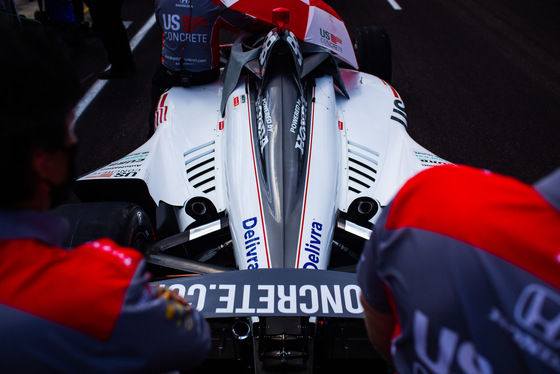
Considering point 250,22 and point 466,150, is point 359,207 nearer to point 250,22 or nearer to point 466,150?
point 250,22

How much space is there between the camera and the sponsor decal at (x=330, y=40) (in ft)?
10.5

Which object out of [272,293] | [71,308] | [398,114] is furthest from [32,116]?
[398,114]

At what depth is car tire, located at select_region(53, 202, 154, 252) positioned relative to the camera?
2033mm

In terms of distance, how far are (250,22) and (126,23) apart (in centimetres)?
445

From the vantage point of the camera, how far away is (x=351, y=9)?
767cm

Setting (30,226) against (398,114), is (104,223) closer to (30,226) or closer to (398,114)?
(30,226)

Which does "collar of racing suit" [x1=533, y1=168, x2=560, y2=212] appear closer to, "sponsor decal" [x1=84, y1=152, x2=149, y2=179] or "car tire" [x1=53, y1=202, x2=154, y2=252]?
"car tire" [x1=53, y1=202, x2=154, y2=252]

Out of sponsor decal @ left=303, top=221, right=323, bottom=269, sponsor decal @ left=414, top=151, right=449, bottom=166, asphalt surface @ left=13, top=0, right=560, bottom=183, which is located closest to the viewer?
sponsor decal @ left=303, top=221, right=323, bottom=269

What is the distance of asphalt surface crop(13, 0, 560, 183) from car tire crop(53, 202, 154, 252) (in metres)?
1.86

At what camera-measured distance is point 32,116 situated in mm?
767

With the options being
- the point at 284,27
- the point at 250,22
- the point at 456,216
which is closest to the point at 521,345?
the point at 456,216

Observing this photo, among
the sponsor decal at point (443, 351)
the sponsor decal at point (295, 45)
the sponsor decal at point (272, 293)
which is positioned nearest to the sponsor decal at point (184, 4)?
the sponsor decal at point (295, 45)

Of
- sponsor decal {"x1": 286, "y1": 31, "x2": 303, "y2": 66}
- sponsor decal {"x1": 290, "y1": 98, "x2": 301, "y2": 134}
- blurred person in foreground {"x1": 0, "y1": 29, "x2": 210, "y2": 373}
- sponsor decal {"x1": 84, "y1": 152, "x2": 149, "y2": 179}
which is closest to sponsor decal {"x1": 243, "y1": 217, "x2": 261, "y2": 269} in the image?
sponsor decal {"x1": 290, "y1": 98, "x2": 301, "y2": 134}

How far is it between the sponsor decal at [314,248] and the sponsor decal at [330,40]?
5.44ft
